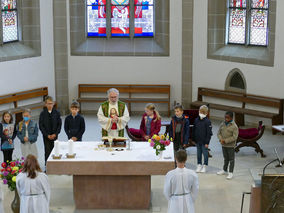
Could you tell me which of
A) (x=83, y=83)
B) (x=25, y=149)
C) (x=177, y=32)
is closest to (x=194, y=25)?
(x=177, y=32)

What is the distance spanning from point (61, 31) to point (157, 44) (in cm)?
265

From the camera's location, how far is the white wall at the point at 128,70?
16.8 metres

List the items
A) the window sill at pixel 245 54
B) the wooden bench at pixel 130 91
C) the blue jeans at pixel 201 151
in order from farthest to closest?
the wooden bench at pixel 130 91
the window sill at pixel 245 54
the blue jeans at pixel 201 151

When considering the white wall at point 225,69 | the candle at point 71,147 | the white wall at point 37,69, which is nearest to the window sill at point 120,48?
the white wall at point 37,69

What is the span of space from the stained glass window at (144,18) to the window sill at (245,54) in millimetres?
2035

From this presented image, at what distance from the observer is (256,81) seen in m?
15.5

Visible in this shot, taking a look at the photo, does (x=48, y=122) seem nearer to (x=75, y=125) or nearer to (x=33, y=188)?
(x=75, y=125)

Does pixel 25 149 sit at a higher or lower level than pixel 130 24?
lower

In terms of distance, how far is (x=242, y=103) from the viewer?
15.7 m

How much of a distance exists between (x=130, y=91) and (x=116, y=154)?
711 centimetres

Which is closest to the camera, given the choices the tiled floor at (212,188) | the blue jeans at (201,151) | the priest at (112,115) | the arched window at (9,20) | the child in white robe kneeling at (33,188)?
the child in white robe kneeling at (33,188)

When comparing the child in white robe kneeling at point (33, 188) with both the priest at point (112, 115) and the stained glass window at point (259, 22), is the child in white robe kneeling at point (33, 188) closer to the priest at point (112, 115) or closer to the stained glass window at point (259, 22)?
the priest at point (112, 115)

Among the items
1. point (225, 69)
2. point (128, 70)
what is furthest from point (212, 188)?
point (128, 70)

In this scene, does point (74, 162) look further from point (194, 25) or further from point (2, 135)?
point (194, 25)
